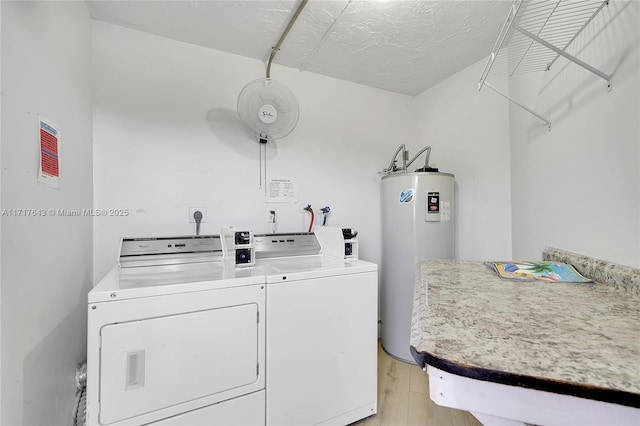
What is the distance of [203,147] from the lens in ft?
6.52

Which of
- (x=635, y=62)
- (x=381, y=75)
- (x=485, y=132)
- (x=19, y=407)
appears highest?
(x=381, y=75)

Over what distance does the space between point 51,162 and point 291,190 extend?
4.82 feet

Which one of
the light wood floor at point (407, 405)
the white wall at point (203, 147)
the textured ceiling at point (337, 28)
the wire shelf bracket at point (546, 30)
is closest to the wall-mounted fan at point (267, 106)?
the textured ceiling at point (337, 28)

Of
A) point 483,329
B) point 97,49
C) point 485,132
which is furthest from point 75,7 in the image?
point 485,132

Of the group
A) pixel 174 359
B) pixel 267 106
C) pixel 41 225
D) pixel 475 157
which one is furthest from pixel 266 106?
pixel 475 157

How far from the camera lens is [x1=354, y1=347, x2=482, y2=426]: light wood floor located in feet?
5.00

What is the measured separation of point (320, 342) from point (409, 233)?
1172 millimetres

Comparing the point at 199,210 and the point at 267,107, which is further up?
the point at 267,107

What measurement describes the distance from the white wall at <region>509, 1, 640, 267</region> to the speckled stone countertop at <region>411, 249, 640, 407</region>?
338 mm

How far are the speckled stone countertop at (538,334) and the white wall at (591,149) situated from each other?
1.11 feet

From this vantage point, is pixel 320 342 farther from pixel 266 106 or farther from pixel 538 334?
pixel 266 106

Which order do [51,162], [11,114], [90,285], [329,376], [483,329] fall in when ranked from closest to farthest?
[483,329]
[11,114]
[51,162]
[329,376]
[90,285]

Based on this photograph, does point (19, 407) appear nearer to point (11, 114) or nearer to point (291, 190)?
point (11, 114)

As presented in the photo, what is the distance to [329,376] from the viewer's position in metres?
1.42
